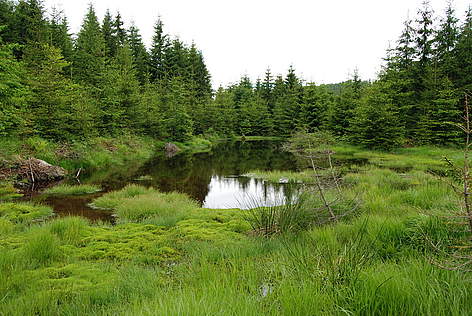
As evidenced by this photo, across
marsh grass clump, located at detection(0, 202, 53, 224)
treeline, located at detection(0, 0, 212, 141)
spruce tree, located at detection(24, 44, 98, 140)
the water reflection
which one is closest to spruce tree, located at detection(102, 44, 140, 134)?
treeline, located at detection(0, 0, 212, 141)

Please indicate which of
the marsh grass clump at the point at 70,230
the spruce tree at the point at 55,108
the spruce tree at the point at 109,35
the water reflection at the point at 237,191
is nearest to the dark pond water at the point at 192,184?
the water reflection at the point at 237,191

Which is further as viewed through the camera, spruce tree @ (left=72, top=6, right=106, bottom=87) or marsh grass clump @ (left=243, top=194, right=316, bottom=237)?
spruce tree @ (left=72, top=6, right=106, bottom=87)

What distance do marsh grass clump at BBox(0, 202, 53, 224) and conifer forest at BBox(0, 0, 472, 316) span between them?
48 millimetres

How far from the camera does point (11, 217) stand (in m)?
6.95

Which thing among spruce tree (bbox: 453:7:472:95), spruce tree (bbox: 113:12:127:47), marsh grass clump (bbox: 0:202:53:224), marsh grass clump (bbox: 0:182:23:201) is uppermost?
spruce tree (bbox: 113:12:127:47)

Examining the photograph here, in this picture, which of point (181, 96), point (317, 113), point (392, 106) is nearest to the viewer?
point (392, 106)

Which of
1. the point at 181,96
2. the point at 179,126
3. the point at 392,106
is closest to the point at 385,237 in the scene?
the point at 392,106

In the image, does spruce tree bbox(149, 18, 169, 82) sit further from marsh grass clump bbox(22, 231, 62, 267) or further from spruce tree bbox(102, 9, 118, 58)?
marsh grass clump bbox(22, 231, 62, 267)

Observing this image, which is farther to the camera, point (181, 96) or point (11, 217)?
point (181, 96)

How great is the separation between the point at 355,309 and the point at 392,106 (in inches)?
1039

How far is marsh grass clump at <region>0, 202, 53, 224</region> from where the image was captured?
695cm

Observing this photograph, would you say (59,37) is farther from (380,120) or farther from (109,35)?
(380,120)

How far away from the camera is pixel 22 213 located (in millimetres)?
7574

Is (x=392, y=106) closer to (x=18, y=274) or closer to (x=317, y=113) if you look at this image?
(x=317, y=113)
